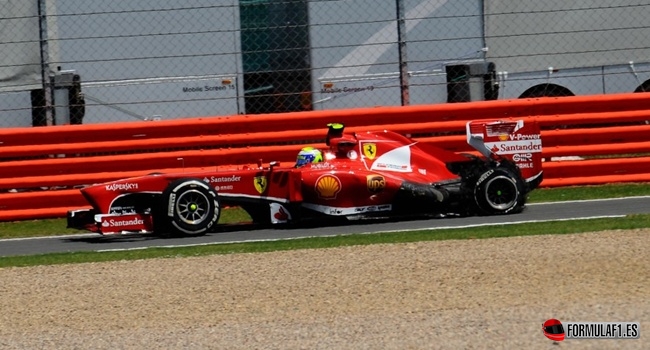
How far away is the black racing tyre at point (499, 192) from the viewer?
1160 cm

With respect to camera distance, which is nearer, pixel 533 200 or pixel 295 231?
pixel 295 231

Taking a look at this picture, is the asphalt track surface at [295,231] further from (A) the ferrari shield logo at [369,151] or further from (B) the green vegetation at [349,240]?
(A) the ferrari shield logo at [369,151]

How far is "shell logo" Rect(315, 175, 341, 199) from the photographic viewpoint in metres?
11.3

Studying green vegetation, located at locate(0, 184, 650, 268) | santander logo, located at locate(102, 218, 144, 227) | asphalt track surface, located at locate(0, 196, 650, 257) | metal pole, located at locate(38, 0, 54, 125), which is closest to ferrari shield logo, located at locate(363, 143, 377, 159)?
asphalt track surface, located at locate(0, 196, 650, 257)

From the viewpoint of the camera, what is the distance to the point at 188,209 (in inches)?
443

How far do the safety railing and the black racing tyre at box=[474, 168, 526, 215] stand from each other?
1.65 meters

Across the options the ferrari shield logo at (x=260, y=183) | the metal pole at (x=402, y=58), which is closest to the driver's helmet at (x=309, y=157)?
the ferrari shield logo at (x=260, y=183)

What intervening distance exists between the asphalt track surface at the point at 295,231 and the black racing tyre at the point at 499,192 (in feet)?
0.38

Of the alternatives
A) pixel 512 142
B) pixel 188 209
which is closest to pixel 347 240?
pixel 188 209

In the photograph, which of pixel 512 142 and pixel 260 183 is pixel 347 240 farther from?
pixel 512 142

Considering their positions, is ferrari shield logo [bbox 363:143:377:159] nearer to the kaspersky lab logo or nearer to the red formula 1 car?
the red formula 1 car

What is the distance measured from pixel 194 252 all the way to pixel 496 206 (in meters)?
3.11

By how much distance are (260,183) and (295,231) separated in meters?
0.56

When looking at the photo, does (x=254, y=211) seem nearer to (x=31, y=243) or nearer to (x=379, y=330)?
(x=31, y=243)
